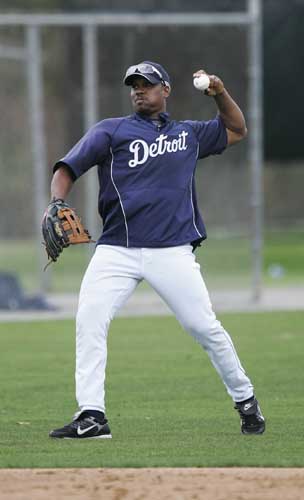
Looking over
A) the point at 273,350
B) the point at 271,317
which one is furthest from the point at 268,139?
the point at 273,350

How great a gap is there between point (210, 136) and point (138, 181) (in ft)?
1.85

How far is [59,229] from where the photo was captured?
Result: 7.22 metres

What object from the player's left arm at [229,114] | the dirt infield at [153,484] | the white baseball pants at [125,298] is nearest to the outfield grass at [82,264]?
the player's left arm at [229,114]

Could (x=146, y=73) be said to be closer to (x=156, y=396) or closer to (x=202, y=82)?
(x=202, y=82)


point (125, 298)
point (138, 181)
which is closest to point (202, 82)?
point (138, 181)

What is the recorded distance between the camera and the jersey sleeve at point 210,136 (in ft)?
24.8

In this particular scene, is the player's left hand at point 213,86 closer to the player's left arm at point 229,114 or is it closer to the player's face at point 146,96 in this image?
the player's left arm at point 229,114

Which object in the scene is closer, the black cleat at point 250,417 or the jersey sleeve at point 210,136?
the black cleat at point 250,417

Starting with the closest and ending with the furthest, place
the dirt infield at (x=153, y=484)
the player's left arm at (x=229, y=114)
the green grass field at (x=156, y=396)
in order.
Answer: the dirt infield at (x=153, y=484)
the green grass field at (x=156, y=396)
the player's left arm at (x=229, y=114)

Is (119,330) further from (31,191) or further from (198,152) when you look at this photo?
(198,152)

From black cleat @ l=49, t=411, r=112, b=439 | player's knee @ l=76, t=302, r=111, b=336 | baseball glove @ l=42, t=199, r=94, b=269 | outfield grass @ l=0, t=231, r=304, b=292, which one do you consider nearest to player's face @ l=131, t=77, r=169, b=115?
baseball glove @ l=42, t=199, r=94, b=269

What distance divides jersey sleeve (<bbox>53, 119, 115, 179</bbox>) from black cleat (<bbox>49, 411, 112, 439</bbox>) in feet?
4.28

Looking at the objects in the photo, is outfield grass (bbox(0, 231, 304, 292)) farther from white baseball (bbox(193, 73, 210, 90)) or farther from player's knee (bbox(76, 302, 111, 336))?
player's knee (bbox(76, 302, 111, 336))

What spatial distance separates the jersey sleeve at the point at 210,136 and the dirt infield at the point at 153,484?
2.07 metres
